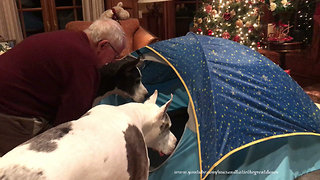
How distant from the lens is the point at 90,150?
1034 millimetres

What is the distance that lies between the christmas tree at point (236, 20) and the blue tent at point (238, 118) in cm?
230

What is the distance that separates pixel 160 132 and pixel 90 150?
1.96 ft

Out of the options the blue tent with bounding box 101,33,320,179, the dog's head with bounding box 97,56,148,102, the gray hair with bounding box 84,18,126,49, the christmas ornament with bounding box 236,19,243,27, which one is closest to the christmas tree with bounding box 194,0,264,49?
the christmas ornament with bounding box 236,19,243,27

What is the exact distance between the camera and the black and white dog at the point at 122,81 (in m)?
2.16

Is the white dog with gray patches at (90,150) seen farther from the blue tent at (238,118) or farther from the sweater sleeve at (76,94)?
the blue tent at (238,118)

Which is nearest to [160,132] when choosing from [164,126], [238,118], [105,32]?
[164,126]

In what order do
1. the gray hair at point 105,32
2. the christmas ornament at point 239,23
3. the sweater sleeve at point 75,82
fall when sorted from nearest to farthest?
the sweater sleeve at point 75,82 → the gray hair at point 105,32 → the christmas ornament at point 239,23

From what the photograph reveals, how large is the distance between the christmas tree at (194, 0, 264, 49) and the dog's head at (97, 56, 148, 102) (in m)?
2.12

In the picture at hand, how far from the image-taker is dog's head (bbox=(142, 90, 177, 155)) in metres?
1.50

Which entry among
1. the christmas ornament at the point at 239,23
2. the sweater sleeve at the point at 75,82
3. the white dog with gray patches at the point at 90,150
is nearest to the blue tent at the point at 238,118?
the white dog with gray patches at the point at 90,150

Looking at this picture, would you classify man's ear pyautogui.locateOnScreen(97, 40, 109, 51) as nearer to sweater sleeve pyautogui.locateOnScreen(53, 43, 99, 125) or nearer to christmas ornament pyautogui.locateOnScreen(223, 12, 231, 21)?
sweater sleeve pyautogui.locateOnScreen(53, 43, 99, 125)

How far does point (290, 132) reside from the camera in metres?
1.54

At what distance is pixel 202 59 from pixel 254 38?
273 centimetres

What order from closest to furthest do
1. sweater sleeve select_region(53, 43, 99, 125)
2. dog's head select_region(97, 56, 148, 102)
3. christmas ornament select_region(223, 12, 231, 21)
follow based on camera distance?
1. sweater sleeve select_region(53, 43, 99, 125)
2. dog's head select_region(97, 56, 148, 102)
3. christmas ornament select_region(223, 12, 231, 21)
